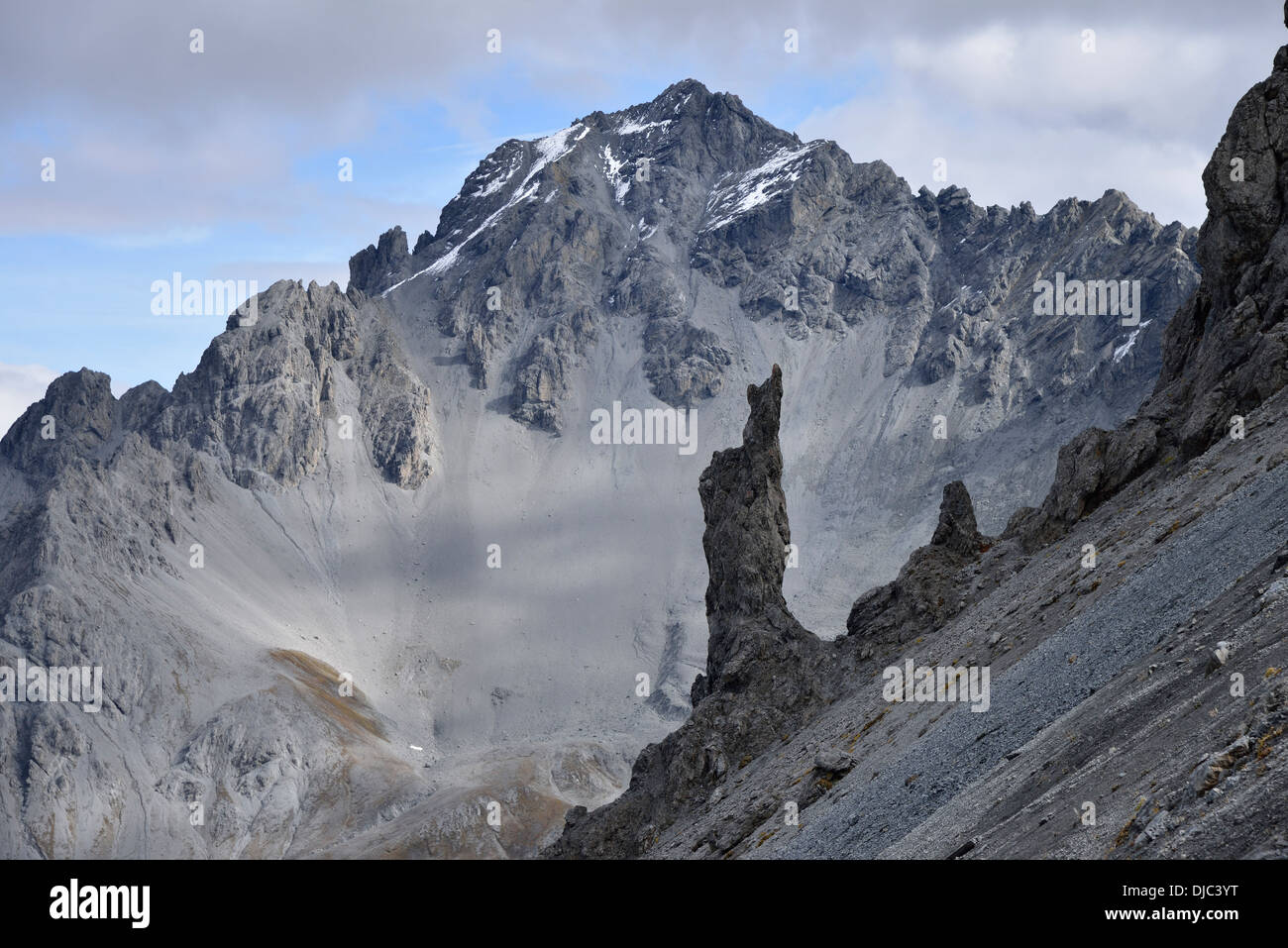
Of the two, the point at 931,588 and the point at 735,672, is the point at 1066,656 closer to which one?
the point at 931,588

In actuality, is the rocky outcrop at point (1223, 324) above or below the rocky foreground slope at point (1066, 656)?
above

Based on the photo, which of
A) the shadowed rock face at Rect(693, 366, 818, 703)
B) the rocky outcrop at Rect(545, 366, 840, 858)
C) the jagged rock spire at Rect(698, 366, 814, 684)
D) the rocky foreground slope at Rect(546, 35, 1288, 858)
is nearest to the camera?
the rocky foreground slope at Rect(546, 35, 1288, 858)

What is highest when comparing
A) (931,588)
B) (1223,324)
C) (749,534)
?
(1223,324)
